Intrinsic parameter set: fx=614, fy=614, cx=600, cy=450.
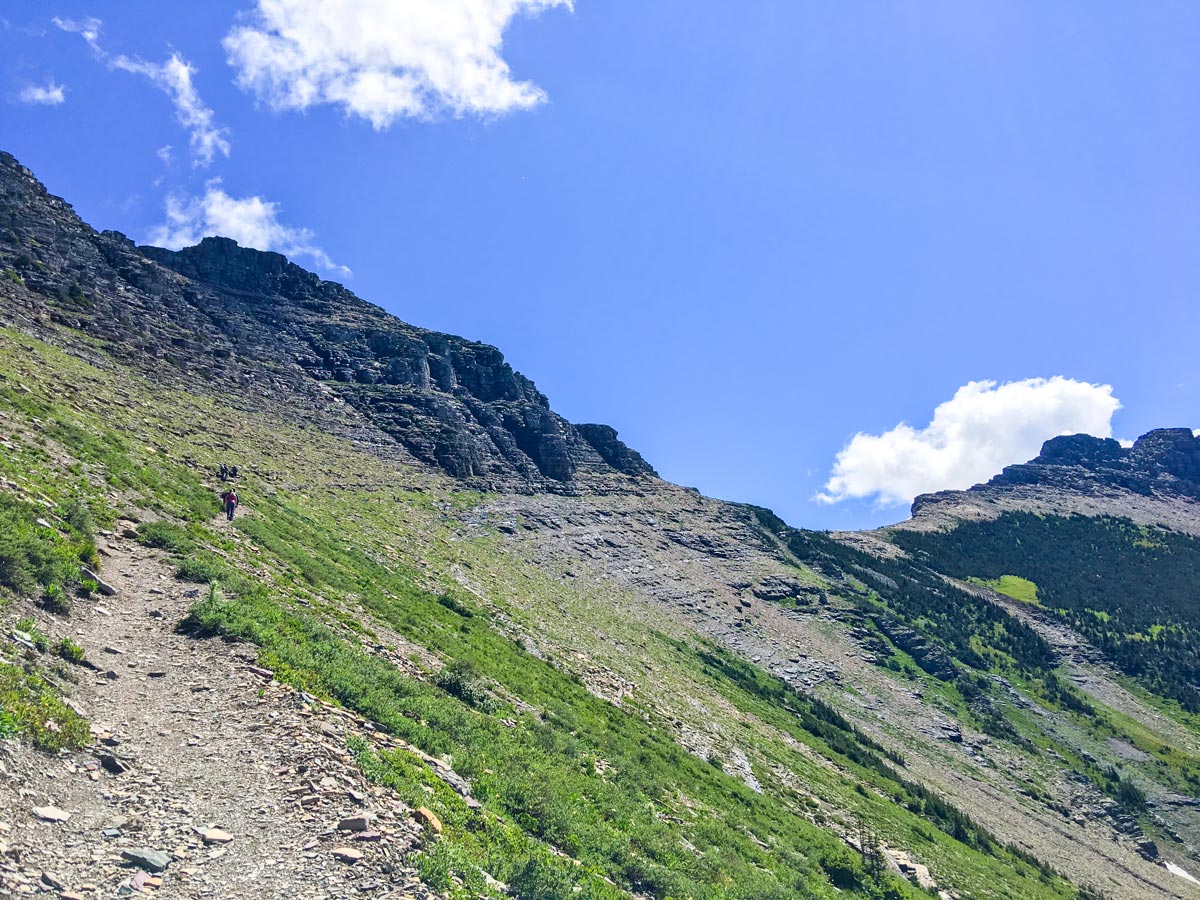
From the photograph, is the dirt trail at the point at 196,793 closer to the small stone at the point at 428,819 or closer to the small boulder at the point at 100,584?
the small stone at the point at 428,819

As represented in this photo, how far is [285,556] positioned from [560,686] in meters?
13.0

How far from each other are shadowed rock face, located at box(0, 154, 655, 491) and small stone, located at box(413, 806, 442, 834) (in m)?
59.6

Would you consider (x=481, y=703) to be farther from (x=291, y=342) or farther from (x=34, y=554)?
(x=291, y=342)

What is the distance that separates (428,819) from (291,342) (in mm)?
85606

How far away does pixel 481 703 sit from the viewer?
1878 centimetres

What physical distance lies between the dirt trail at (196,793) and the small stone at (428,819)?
0.16 metres

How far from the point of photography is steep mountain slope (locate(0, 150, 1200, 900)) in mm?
13172

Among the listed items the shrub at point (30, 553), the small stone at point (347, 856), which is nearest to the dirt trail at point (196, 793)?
the small stone at point (347, 856)

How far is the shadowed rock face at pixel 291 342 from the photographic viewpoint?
61.2 metres

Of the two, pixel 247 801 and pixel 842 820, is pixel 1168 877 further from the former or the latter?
pixel 247 801

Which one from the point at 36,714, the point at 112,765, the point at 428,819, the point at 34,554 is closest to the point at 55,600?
the point at 34,554

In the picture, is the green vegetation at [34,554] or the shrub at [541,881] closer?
the shrub at [541,881]

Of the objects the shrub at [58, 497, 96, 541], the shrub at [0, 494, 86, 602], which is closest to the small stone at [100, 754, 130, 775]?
the shrub at [0, 494, 86, 602]

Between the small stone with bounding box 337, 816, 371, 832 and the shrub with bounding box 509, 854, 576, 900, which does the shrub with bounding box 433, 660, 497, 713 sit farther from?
the small stone with bounding box 337, 816, 371, 832
